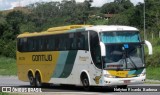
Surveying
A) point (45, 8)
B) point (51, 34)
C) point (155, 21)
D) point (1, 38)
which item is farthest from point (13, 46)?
point (51, 34)

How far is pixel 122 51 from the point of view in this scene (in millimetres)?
21562

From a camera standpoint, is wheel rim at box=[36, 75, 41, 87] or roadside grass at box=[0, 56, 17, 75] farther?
roadside grass at box=[0, 56, 17, 75]

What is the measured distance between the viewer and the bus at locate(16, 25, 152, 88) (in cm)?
2130

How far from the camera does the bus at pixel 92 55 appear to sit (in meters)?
21.3

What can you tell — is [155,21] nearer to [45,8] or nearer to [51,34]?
[51,34]

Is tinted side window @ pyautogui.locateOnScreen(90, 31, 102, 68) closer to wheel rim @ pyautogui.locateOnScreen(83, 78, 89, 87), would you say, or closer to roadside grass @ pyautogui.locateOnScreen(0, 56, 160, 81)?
wheel rim @ pyautogui.locateOnScreen(83, 78, 89, 87)

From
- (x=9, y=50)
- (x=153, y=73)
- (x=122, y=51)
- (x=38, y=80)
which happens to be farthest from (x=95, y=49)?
(x=9, y=50)

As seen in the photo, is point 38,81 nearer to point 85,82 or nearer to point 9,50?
point 85,82

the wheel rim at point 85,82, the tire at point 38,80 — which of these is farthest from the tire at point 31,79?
the wheel rim at point 85,82

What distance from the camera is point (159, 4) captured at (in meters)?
69.2

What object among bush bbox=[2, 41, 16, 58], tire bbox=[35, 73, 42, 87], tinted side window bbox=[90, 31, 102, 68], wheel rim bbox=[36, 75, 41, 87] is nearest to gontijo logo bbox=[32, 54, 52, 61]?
tire bbox=[35, 73, 42, 87]

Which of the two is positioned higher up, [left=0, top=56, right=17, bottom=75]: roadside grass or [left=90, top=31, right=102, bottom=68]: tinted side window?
[left=90, top=31, right=102, bottom=68]: tinted side window

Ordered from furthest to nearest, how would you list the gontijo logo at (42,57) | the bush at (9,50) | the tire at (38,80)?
the bush at (9,50) < the tire at (38,80) < the gontijo logo at (42,57)

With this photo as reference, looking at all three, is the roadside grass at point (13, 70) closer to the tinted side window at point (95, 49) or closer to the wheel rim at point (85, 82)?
the wheel rim at point (85, 82)
